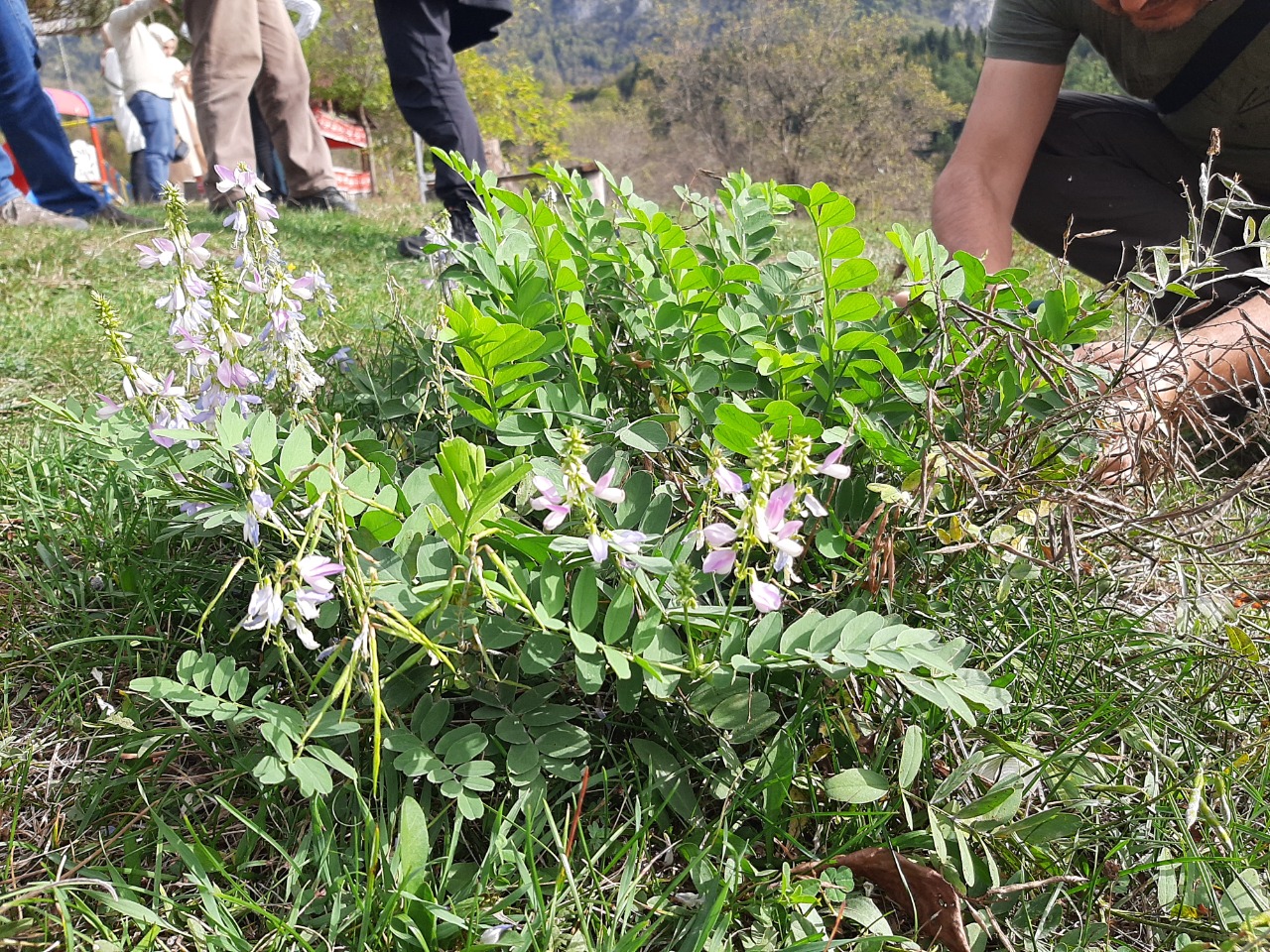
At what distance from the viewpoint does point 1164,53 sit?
2.75 meters

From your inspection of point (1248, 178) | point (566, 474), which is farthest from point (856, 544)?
point (1248, 178)

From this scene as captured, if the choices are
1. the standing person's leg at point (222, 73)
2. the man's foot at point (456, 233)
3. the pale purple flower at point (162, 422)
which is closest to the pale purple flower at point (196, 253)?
the pale purple flower at point (162, 422)

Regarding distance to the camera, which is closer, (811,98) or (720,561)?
(720,561)

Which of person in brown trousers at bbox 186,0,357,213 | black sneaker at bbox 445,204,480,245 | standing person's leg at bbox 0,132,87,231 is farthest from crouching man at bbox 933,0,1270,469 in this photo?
standing person's leg at bbox 0,132,87,231

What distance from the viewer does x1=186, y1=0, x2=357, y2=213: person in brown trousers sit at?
507 centimetres

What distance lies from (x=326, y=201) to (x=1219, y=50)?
6.34 meters

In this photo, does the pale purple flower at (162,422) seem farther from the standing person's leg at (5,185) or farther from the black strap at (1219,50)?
the standing person's leg at (5,185)

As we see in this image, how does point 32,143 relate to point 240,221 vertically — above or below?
below

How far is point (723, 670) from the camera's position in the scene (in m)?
1.12

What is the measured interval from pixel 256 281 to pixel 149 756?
786mm

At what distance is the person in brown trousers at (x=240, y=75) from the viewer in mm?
5066

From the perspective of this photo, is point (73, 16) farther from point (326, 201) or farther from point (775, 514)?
point (775, 514)

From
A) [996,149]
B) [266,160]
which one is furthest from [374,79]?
[996,149]

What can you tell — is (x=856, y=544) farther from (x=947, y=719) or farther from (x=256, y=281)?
(x=256, y=281)
